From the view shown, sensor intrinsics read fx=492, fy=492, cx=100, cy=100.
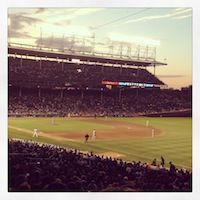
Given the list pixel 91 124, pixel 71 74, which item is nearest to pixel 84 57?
pixel 71 74

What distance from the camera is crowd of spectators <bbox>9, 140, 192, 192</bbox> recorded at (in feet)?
8.61

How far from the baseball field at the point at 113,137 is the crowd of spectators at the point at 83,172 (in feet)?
0.13

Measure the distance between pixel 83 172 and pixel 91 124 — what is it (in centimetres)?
26

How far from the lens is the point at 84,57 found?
8.86ft

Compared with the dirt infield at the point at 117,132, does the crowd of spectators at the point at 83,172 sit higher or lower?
lower

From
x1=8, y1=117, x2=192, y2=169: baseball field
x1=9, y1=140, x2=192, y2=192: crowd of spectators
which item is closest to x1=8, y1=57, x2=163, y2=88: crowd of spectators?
x1=8, y1=117, x2=192, y2=169: baseball field

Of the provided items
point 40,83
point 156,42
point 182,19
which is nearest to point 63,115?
point 40,83

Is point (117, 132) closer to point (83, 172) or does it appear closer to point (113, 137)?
point (113, 137)

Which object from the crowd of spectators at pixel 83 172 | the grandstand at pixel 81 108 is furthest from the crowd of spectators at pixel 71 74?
the crowd of spectators at pixel 83 172

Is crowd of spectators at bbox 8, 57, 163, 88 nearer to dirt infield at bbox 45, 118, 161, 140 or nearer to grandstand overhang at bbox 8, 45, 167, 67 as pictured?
grandstand overhang at bbox 8, 45, 167, 67

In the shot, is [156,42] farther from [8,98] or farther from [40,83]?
[8,98]

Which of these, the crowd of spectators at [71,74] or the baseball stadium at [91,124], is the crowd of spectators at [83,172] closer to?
the baseball stadium at [91,124]

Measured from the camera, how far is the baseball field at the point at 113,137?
2639 millimetres
